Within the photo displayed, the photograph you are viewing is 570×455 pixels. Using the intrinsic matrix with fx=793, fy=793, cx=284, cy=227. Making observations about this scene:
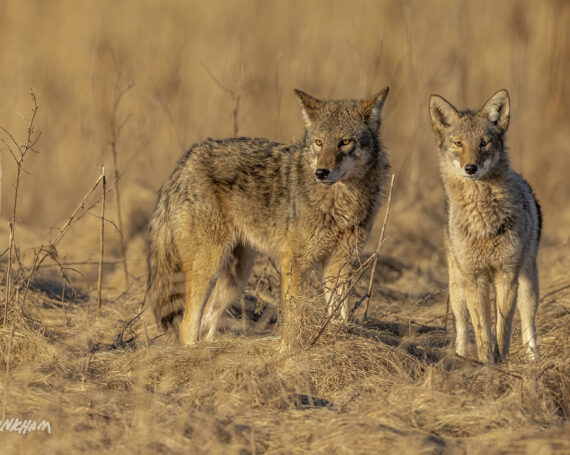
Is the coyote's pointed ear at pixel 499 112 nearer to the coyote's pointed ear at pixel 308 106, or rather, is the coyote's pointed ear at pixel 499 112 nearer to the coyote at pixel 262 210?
the coyote at pixel 262 210

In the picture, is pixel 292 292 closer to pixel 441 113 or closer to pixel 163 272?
pixel 163 272

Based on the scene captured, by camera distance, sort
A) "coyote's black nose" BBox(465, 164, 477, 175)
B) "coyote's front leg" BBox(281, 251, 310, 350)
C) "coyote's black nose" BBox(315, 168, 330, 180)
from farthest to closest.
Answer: "coyote's black nose" BBox(315, 168, 330, 180), "coyote's black nose" BBox(465, 164, 477, 175), "coyote's front leg" BBox(281, 251, 310, 350)

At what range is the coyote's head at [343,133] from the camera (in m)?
6.84

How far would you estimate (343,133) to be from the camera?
274 inches

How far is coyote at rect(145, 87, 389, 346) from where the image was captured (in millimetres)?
7031

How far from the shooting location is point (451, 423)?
463 centimetres

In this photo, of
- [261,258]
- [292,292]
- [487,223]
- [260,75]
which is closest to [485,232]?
[487,223]

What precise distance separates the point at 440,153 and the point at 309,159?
1161 mm

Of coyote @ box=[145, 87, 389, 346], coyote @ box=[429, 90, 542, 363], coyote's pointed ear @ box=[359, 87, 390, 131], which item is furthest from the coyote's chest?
coyote's pointed ear @ box=[359, 87, 390, 131]

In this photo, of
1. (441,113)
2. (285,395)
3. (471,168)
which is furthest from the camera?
(441,113)

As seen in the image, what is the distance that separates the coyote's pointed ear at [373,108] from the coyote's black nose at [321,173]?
0.82m

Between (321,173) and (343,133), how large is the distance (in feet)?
1.82

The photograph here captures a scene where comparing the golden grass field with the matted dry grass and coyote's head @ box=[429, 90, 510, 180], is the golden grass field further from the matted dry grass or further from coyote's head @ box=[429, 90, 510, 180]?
coyote's head @ box=[429, 90, 510, 180]

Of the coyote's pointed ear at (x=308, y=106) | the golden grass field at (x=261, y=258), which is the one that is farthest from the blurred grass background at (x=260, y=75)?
the coyote's pointed ear at (x=308, y=106)
